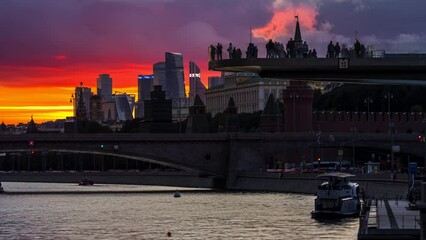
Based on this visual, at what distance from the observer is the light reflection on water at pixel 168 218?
269 feet

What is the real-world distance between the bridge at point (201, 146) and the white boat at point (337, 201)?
5372cm

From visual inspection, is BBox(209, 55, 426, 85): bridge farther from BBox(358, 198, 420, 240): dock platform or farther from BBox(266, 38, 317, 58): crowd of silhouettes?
BBox(358, 198, 420, 240): dock platform

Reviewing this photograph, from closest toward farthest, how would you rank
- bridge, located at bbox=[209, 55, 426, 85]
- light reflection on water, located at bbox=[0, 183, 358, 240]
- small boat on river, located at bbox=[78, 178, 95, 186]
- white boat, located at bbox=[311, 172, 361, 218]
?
bridge, located at bbox=[209, 55, 426, 85], light reflection on water, located at bbox=[0, 183, 358, 240], white boat, located at bbox=[311, 172, 361, 218], small boat on river, located at bbox=[78, 178, 95, 186]

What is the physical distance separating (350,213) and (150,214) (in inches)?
664

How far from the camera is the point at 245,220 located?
9388cm

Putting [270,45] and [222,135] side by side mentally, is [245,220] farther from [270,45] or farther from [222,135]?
[222,135]

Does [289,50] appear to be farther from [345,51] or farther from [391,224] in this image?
[391,224]

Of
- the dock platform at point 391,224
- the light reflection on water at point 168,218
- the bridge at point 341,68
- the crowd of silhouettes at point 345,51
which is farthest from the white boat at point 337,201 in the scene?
the bridge at point 341,68

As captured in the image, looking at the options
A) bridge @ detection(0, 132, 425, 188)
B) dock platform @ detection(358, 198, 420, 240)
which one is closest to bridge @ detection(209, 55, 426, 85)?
dock platform @ detection(358, 198, 420, 240)

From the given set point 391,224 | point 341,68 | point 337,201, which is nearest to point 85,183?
point 337,201

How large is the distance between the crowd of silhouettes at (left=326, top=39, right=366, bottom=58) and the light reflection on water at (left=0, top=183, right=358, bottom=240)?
2236 centimetres

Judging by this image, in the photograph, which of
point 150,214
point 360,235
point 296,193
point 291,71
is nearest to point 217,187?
point 296,193

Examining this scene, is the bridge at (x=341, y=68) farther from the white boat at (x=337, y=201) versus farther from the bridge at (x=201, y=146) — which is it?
the bridge at (x=201, y=146)

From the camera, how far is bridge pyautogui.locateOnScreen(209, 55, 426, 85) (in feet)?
172
